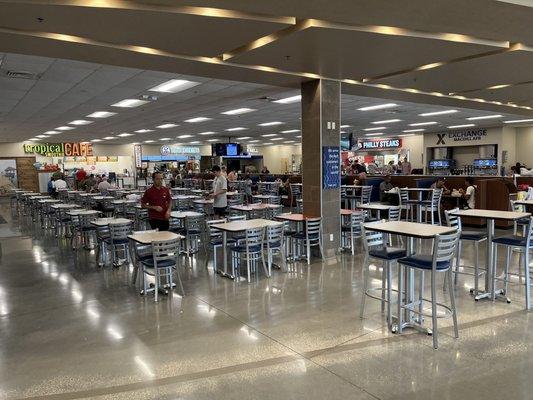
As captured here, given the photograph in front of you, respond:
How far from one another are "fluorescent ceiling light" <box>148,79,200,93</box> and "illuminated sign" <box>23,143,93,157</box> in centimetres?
1726

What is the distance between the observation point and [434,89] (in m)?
8.07

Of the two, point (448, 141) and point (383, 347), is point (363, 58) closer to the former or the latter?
point (383, 347)

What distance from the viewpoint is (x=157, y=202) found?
607 cm

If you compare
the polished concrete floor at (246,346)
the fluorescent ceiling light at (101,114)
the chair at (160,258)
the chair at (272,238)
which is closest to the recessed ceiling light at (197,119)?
the fluorescent ceiling light at (101,114)

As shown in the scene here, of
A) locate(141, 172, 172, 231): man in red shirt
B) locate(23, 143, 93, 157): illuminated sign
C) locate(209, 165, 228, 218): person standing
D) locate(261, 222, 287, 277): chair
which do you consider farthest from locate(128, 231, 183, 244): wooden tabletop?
locate(23, 143, 93, 157): illuminated sign

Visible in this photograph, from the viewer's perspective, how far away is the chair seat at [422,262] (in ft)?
11.3

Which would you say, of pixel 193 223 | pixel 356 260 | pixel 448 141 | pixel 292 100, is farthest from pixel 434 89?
pixel 448 141

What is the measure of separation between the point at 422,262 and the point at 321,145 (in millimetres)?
3545

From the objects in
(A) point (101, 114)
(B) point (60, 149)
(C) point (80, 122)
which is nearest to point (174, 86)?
(A) point (101, 114)

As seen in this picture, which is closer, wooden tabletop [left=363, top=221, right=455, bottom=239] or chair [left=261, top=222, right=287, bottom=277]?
wooden tabletop [left=363, top=221, right=455, bottom=239]

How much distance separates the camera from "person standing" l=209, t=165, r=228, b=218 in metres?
7.92

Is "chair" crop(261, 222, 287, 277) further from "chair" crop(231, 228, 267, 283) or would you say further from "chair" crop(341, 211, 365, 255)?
"chair" crop(341, 211, 365, 255)

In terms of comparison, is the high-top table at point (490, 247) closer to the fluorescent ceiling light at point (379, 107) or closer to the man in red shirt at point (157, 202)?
the man in red shirt at point (157, 202)

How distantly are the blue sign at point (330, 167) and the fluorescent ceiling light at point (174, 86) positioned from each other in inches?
101
